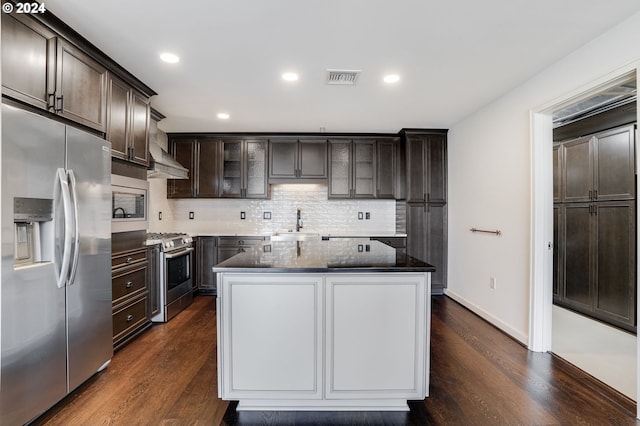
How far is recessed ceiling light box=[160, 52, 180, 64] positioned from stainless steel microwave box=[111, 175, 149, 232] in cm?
103

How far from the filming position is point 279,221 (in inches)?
197

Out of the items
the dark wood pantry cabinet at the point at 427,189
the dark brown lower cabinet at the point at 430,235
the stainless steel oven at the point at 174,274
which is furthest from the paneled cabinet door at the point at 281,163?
the dark brown lower cabinet at the point at 430,235

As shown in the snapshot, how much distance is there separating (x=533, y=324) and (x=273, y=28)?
311cm

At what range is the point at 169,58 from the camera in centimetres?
242

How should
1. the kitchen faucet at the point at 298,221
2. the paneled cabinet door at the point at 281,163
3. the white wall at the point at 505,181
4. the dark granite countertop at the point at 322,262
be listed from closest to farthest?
the dark granite countertop at the point at 322,262 < the white wall at the point at 505,181 < the paneled cabinet door at the point at 281,163 < the kitchen faucet at the point at 298,221

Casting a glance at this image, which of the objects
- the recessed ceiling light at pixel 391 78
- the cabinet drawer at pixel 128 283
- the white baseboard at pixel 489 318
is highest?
the recessed ceiling light at pixel 391 78

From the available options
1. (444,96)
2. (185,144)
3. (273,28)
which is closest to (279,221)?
(185,144)

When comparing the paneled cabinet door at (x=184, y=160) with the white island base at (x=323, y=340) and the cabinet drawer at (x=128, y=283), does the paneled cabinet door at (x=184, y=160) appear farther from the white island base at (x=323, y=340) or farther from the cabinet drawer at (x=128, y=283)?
the white island base at (x=323, y=340)

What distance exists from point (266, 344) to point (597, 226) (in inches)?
148

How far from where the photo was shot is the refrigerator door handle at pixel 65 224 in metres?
1.79

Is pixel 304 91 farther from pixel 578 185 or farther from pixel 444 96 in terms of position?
pixel 578 185

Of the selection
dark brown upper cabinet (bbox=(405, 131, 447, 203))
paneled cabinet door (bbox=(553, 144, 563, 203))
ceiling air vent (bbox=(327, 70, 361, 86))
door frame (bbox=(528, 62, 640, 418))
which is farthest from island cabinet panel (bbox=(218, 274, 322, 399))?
paneled cabinet door (bbox=(553, 144, 563, 203))

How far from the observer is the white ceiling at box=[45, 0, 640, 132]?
1833mm

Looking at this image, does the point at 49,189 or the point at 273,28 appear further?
the point at 273,28
